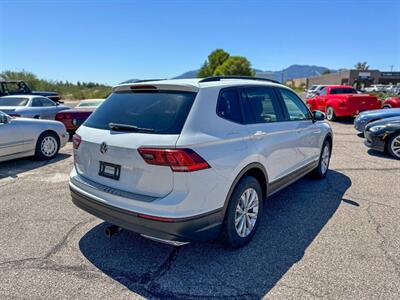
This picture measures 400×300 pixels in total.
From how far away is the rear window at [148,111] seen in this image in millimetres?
2541

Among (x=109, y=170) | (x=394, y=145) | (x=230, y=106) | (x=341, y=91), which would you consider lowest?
(x=394, y=145)

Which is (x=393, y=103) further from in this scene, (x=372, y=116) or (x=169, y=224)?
(x=169, y=224)

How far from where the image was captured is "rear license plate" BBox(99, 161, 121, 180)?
266 centimetres

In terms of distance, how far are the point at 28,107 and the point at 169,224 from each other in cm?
956

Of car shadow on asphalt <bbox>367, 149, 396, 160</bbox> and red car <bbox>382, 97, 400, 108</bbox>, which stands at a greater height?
red car <bbox>382, 97, 400, 108</bbox>

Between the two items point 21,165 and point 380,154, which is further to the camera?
point 380,154

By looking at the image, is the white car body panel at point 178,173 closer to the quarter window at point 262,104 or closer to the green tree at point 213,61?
the quarter window at point 262,104

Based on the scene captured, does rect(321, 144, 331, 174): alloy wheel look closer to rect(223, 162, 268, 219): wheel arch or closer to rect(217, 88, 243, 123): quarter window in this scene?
rect(223, 162, 268, 219): wheel arch

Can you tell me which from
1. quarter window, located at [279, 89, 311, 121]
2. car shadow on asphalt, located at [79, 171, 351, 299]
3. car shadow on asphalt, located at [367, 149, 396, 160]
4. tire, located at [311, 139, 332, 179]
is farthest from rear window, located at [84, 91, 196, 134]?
car shadow on asphalt, located at [367, 149, 396, 160]

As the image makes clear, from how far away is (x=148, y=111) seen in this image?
274 cm

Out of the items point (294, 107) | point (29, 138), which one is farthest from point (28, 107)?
point (294, 107)

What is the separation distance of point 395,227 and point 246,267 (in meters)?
2.16

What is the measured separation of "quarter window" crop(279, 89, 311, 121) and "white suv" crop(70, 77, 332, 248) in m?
0.68

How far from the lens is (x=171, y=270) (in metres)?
2.75
